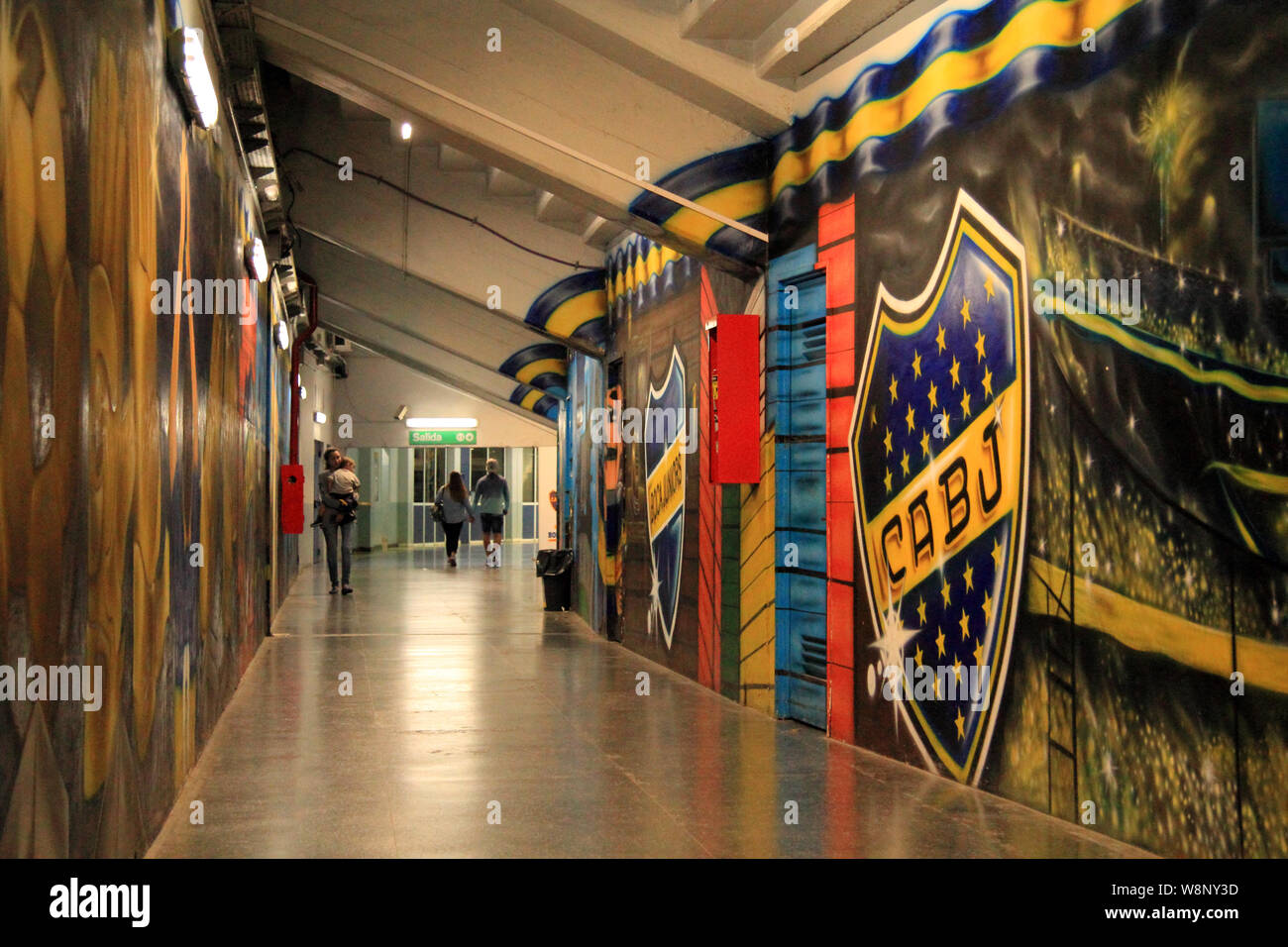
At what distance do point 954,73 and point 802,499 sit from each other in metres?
2.75

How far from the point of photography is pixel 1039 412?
5.38 meters

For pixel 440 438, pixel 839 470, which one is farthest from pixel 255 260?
pixel 440 438

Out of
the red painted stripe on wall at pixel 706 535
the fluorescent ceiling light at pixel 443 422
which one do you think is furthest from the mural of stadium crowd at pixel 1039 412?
the fluorescent ceiling light at pixel 443 422

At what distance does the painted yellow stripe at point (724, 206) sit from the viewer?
830 cm

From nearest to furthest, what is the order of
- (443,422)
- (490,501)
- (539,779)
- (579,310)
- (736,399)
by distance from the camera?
(539,779) < (736,399) < (579,310) < (490,501) < (443,422)

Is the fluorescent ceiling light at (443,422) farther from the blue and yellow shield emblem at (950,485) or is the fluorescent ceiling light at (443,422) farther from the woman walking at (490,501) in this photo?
the blue and yellow shield emblem at (950,485)

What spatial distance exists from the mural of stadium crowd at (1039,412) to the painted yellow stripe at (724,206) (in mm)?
29

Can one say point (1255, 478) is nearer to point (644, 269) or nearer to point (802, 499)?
point (802, 499)

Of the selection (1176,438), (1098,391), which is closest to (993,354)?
(1098,391)

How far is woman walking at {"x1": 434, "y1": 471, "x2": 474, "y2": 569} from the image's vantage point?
78.4 ft

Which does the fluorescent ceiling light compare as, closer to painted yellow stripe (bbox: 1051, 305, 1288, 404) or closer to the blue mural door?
the blue mural door

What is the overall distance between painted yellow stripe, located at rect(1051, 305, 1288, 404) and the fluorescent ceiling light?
2325cm

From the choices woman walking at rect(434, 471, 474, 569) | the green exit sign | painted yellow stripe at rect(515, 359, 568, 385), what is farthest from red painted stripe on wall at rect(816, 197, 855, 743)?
the green exit sign
